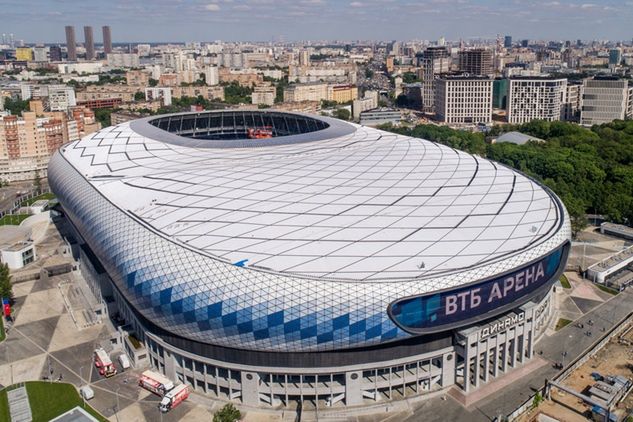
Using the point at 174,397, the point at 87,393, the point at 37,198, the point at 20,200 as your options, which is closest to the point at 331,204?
the point at 174,397

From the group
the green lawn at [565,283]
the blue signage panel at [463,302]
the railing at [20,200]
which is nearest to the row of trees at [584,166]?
the green lawn at [565,283]

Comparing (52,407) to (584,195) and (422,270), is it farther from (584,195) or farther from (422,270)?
(584,195)

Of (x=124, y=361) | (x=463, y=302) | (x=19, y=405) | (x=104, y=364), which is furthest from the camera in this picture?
(x=124, y=361)

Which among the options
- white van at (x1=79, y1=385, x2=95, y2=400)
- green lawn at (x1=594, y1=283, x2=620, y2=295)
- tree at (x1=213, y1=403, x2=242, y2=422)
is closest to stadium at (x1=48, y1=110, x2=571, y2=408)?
tree at (x1=213, y1=403, x2=242, y2=422)

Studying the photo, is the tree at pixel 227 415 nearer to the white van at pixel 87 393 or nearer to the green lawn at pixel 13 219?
the white van at pixel 87 393

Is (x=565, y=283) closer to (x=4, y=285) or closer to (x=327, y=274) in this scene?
(x=327, y=274)

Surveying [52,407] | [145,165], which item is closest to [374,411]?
[52,407]

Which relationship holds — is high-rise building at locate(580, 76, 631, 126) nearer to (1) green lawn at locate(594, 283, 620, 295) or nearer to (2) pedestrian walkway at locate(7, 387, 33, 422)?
(1) green lawn at locate(594, 283, 620, 295)
